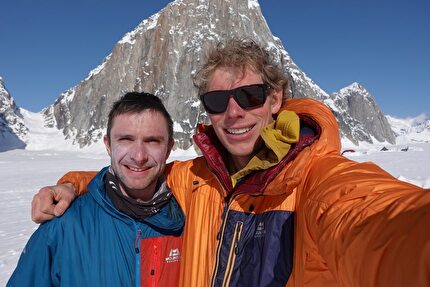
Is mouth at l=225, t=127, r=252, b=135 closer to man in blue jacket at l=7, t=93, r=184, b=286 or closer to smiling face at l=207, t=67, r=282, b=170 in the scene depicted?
smiling face at l=207, t=67, r=282, b=170

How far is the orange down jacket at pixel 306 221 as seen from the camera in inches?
41.7

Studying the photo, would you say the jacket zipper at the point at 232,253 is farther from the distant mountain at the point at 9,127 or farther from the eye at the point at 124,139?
the distant mountain at the point at 9,127

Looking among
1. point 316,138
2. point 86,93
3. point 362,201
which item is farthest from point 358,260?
point 86,93

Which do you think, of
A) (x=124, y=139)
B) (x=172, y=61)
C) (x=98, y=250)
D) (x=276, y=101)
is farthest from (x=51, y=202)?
(x=172, y=61)

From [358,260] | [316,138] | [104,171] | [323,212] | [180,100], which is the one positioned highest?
[180,100]

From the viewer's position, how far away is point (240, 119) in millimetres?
2443

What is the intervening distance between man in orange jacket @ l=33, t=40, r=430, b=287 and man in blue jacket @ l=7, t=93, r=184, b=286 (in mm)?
159

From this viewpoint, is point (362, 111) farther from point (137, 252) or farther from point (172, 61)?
point (137, 252)

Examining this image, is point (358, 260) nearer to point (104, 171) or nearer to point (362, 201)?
point (362, 201)

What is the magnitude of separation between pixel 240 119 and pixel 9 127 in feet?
380

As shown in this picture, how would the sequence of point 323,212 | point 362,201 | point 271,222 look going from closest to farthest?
1. point 362,201
2. point 323,212
3. point 271,222

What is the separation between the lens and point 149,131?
2.65 meters

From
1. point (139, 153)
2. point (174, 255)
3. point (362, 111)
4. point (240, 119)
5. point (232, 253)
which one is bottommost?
point (174, 255)

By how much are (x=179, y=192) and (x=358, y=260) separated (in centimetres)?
187
